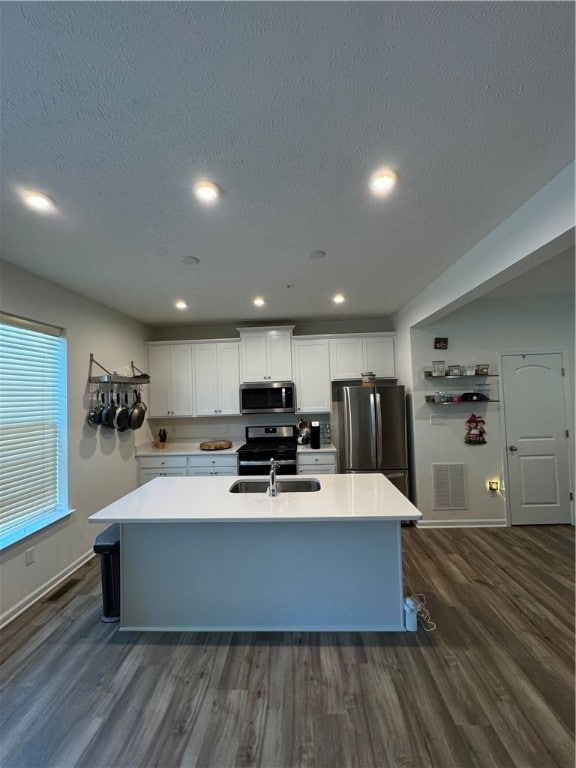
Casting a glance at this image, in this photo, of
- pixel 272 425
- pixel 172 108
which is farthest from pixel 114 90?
pixel 272 425

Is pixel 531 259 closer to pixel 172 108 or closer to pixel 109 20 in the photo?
pixel 172 108

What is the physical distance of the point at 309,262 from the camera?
251cm

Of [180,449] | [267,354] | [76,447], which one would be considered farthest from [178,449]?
[267,354]

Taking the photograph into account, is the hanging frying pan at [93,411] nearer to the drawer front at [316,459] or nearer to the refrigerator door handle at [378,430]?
the drawer front at [316,459]

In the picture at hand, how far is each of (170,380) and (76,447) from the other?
1579 millimetres

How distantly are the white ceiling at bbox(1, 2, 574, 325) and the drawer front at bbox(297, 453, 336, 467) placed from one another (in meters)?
2.56

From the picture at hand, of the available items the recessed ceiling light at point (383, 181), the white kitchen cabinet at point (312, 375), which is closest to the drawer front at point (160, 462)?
the white kitchen cabinet at point (312, 375)

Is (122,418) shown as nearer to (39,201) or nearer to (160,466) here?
(160,466)

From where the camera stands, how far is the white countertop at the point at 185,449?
3.97 m

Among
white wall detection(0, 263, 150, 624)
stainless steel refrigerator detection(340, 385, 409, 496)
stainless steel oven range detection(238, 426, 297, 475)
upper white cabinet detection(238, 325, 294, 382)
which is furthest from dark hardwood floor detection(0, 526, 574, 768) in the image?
upper white cabinet detection(238, 325, 294, 382)

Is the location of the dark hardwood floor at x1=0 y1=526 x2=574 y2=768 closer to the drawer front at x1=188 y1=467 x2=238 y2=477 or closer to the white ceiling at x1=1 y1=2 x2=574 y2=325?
the drawer front at x1=188 y1=467 x2=238 y2=477

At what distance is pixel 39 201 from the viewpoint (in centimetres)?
163

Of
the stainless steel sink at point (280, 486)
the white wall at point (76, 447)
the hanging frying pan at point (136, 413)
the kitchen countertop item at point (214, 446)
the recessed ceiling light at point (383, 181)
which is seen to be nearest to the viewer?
the recessed ceiling light at point (383, 181)

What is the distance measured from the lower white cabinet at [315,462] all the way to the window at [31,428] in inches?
95.3
